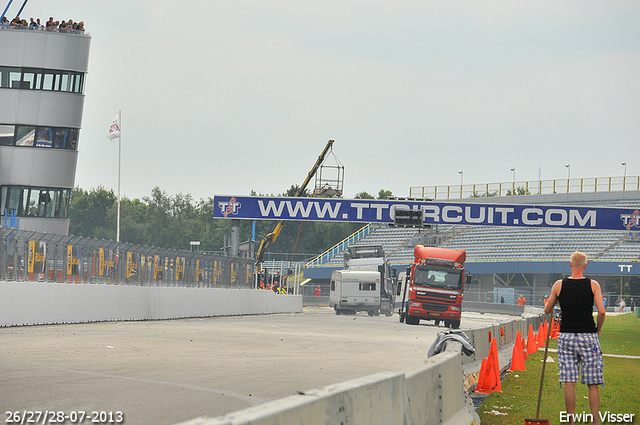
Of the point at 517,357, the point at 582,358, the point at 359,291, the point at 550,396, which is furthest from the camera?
the point at 359,291

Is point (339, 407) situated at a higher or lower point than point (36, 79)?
lower

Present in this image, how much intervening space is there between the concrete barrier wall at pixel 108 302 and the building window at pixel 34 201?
14.9 meters

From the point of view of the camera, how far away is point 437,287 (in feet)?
122

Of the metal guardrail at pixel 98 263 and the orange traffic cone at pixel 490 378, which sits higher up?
the metal guardrail at pixel 98 263

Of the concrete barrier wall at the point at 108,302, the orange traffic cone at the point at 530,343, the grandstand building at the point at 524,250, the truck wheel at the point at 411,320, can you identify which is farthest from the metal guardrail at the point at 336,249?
the orange traffic cone at the point at 530,343

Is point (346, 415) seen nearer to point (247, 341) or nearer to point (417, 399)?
point (417, 399)

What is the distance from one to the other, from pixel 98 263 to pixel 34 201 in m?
24.1

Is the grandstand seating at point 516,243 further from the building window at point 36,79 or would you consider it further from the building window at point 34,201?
the building window at point 36,79

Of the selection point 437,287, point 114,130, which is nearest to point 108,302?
point 437,287

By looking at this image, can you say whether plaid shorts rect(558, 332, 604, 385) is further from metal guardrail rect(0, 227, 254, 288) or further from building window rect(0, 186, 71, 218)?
building window rect(0, 186, 71, 218)

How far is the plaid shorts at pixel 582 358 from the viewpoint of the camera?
8852 mm

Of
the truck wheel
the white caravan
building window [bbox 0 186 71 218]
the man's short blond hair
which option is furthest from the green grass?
building window [bbox 0 186 71 218]

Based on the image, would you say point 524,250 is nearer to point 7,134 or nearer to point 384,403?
point 7,134

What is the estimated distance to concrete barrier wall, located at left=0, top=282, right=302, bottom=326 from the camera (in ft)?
73.6
